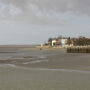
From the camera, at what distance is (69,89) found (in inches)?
512

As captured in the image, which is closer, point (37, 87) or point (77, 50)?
point (37, 87)

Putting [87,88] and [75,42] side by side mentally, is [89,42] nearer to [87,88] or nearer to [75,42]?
[75,42]

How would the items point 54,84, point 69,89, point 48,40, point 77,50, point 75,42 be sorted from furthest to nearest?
1. point 48,40
2. point 75,42
3. point 77,50
4. point 54,84
5. point 69,89

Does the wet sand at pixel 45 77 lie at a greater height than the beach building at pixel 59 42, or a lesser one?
lesser

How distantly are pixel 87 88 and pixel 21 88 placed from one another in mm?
3295

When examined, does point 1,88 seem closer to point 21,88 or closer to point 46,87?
point 21,88

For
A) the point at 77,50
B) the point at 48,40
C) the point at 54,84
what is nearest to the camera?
the point at 54,84

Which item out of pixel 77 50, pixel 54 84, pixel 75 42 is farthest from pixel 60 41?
pixel 54 84

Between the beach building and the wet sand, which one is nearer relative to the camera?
the wet sand

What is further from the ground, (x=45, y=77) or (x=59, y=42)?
(x=59, y=42)

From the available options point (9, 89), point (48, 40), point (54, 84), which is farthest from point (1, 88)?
point (48, 40)

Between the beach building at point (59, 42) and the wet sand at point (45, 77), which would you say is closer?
the wet sand at point (45, 77)

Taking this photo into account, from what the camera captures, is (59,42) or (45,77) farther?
(59,42)

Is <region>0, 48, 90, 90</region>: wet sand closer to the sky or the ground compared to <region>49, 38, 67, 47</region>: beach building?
closer to the ground
